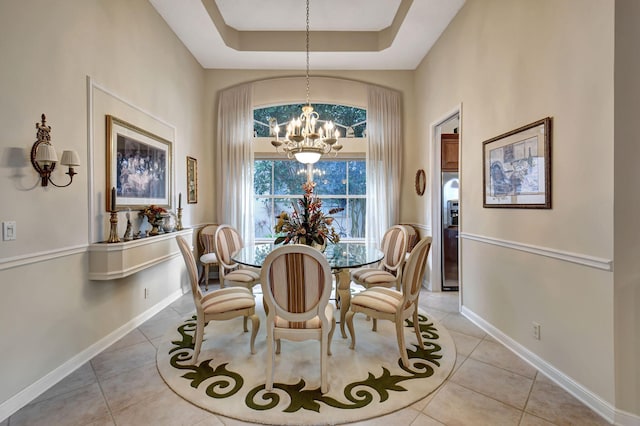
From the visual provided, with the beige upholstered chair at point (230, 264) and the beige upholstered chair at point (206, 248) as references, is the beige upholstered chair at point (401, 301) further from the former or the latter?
the beige upholstered chair at point (206, 248)

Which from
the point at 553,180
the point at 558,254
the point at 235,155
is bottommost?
the point at 558,254

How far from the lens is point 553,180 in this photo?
2180mm

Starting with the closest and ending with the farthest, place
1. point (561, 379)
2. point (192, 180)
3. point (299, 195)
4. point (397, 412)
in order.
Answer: point (397, 412), point (561, 379), point (192, 180), point (299, 195)

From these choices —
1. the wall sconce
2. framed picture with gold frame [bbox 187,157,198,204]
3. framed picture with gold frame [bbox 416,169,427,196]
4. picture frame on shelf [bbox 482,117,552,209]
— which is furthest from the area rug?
framed picture with gold frame [bbox 416,169,427,196]

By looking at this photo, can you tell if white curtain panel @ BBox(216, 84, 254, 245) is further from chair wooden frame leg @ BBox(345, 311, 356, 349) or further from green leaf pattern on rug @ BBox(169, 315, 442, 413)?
chair wooden frame leg @ BBox(345, 311, 356, 349)

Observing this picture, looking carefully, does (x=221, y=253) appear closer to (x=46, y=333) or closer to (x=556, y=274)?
(x=46, y=333)

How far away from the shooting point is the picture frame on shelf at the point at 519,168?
7.36ft

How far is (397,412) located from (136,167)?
10.6 feet

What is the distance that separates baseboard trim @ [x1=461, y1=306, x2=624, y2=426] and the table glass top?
1.31 m

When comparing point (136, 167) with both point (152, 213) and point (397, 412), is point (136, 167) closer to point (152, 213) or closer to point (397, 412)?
point (152, 213)

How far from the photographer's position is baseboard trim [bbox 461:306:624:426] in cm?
178

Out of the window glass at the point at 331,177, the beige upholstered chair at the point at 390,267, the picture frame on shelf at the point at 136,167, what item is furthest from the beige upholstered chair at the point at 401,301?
the window glass at the point at 331,177

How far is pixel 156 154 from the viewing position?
139 inches

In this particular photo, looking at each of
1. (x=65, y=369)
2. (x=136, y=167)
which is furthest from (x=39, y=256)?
(x=136, y=167)
